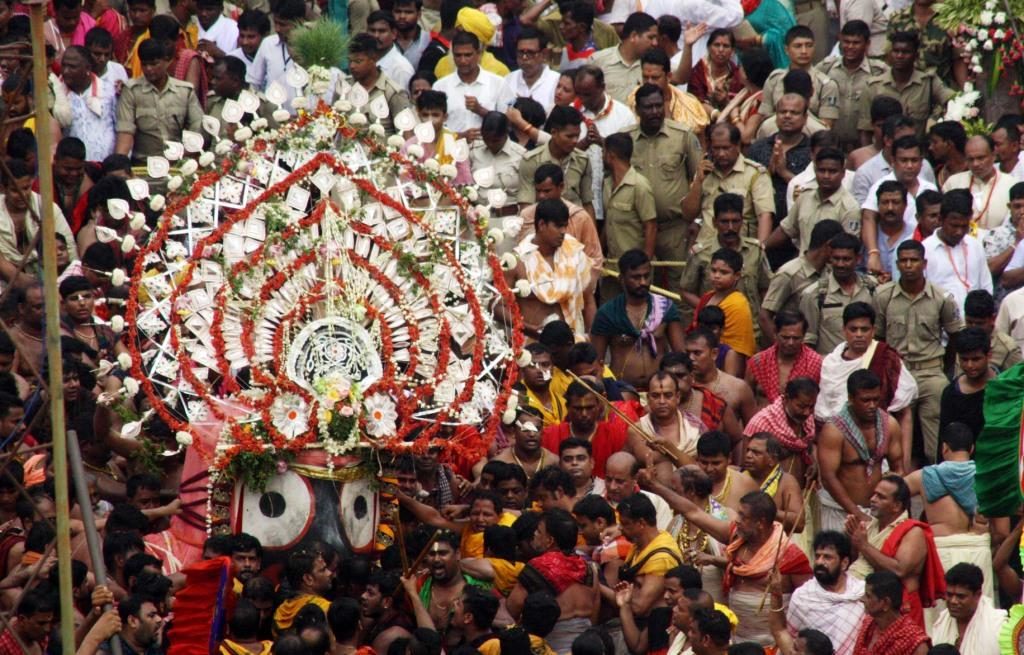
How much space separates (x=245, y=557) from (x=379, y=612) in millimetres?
825

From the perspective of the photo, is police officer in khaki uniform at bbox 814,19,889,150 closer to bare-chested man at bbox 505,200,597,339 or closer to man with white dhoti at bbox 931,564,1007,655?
bare-chested man at bbox 505,200,597,339

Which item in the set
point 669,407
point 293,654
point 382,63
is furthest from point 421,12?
point 293,654

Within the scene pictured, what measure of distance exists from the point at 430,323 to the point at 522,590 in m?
1.71

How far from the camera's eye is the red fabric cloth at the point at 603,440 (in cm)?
1533

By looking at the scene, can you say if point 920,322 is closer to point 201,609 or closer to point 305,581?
point 305,581

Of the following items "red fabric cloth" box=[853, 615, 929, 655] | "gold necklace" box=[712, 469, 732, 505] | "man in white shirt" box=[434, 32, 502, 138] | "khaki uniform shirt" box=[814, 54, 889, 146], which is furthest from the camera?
"khaki uniform shirt" box=[814, 54, 889, 146]

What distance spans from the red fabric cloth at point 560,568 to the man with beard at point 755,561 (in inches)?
34.1

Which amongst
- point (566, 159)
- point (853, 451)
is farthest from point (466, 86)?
point (853, 451)

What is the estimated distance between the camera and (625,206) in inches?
705

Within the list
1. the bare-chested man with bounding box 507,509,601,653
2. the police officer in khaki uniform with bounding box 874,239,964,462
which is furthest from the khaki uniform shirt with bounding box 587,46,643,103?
the bare-chested man with bounding box 507,509,601,653

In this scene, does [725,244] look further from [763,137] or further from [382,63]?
[382,63]

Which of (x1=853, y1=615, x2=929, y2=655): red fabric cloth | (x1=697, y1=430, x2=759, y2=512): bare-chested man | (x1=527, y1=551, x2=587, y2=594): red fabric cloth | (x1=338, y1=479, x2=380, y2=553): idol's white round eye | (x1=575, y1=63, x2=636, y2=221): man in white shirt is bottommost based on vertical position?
(x1=853, y1=615, x2=929, y2=655): red fabric cloth

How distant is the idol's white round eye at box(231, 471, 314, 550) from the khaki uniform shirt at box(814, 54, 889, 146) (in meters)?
7.09

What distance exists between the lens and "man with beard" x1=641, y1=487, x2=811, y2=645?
13617 millimetres
